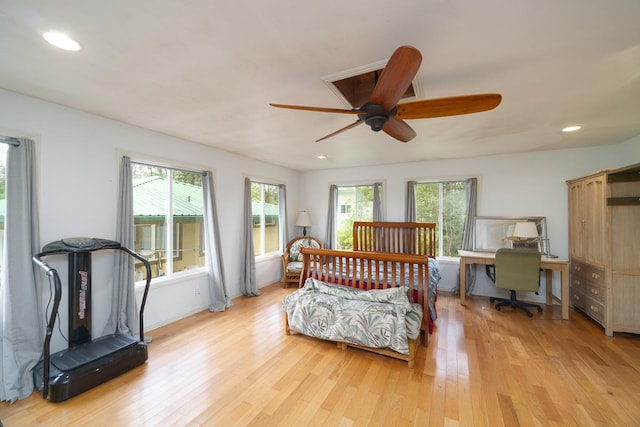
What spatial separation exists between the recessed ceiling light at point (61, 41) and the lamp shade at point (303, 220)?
14.6 feet

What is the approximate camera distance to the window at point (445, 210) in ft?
15.6

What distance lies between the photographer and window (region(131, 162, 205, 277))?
3258 millimetres

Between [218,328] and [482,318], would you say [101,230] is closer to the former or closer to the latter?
[218,328]

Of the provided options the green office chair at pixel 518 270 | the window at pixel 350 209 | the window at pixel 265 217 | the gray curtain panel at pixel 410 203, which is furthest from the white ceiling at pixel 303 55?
the window at pixel 350 209

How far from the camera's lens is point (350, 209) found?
570 centimetres

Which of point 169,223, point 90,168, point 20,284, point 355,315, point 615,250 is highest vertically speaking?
point 90,168

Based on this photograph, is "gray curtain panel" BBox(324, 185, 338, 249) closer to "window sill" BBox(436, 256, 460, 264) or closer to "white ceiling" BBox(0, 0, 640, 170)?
"window sill" BBox(436, 256, 460, 264)

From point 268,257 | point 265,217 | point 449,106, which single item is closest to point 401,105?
point 449,106

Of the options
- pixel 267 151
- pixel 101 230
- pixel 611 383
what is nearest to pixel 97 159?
pixel 101 230

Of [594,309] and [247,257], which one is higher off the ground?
[247,257]

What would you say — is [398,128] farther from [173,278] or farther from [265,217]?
[265,217]

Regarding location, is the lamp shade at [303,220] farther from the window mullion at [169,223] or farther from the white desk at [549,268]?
the white desk at [549,268]

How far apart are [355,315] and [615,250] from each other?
3.22m

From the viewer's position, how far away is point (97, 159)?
2.71 m
